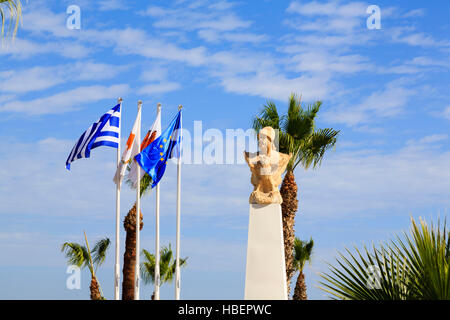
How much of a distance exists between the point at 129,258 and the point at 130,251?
326 millimetres

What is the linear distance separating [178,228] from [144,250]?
37.6 feet

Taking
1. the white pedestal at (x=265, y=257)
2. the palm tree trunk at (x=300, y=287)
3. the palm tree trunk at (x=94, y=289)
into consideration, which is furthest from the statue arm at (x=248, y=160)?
the palm tree trunk at (x=94, y=289)

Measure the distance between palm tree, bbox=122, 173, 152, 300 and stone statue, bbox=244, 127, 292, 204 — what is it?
1100 centimetres

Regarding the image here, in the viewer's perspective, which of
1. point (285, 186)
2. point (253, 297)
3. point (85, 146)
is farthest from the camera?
point (285, 186)

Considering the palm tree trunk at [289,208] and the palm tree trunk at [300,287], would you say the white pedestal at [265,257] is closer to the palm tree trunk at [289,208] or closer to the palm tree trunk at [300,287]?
the palm tree trunk at [289,208]

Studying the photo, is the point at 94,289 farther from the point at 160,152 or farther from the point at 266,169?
the point at 266,169

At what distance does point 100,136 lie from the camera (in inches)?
810

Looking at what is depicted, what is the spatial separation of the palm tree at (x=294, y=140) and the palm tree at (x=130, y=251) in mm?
6671

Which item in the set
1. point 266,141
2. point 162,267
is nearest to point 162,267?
point 162,267

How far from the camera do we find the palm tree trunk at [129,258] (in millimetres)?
27656
